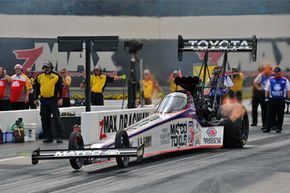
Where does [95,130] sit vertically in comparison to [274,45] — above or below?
below

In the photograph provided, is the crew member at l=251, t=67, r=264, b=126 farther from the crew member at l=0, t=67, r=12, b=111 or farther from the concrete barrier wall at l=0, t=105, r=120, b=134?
the crew member at l=0, t=67, r=12, b=111

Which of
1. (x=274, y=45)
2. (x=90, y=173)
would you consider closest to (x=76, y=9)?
(x=274, y=45)

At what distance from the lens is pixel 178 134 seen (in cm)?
1383

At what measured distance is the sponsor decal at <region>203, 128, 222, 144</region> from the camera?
1479 centimetres

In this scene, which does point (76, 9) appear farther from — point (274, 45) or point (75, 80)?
point (274, 45)

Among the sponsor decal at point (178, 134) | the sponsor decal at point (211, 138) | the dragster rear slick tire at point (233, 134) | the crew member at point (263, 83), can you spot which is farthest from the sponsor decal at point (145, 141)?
the crew member at point (263, 83)

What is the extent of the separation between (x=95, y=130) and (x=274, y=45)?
14878 mm

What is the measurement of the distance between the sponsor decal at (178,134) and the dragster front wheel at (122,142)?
1.55 meters

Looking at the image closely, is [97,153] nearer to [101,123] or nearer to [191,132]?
[191,132]

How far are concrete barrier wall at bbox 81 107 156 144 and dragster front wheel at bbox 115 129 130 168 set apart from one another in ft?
14.5

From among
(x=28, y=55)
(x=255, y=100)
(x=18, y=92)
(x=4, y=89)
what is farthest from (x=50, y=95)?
(x=28, y=55)

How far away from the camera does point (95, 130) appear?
16766 millimetres

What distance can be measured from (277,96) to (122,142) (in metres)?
8.16

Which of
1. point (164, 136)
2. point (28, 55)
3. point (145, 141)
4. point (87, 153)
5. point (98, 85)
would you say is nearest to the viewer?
point (87, 153)
